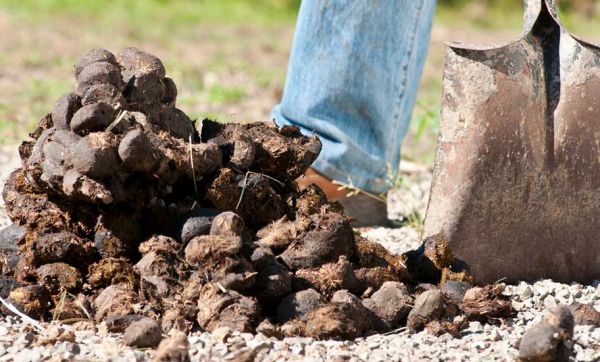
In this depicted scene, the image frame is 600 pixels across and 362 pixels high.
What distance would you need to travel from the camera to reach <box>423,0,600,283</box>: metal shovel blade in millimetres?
2896

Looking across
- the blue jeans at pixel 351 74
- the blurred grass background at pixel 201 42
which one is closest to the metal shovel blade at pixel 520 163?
the blue jeans at pixel 351 74

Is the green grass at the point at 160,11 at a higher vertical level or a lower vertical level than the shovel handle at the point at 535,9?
higher

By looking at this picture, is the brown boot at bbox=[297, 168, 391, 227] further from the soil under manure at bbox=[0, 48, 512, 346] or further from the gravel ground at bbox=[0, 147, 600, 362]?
the gravel ground at bbox=[0, 147, 600, 362]

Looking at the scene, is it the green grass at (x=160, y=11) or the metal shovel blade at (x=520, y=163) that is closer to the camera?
the metal shovel blade at (x=520, y=163)

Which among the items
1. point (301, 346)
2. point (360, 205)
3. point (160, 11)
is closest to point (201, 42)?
point (160, 11)

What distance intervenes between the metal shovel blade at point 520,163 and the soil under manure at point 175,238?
0.27 meters

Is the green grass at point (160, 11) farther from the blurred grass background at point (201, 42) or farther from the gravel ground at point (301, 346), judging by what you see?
the gravel ground at point (301, 346)

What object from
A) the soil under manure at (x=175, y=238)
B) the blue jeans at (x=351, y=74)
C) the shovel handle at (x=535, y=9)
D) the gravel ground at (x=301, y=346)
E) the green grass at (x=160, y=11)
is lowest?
the gravel ground at (x=301, y=346)

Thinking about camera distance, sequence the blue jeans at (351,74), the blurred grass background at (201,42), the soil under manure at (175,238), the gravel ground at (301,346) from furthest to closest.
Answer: the blurred grass background at (201,42) < the blue jeans at (351,74) < the soil under manure at (175,238) < the gravel ground at (301,346)

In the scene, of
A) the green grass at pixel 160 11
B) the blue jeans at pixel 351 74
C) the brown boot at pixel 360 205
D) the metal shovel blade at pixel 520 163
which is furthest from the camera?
the green grass at pixel 160 11

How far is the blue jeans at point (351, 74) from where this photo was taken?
362 centimetres

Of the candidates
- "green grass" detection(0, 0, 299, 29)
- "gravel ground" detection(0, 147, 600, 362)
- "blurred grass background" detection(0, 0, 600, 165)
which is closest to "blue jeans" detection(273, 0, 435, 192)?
"blurred grass background" detection(0, 0, 600, 165)

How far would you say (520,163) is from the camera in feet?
9.54

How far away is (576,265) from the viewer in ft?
9.75
